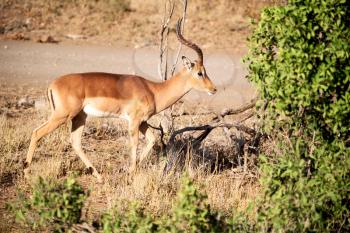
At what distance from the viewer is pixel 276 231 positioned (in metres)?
5.60

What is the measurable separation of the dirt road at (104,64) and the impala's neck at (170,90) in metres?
4.04

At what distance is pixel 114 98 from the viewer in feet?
25.6

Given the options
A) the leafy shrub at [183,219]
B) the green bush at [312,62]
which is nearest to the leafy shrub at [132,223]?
the leafy shrub at [183,219]

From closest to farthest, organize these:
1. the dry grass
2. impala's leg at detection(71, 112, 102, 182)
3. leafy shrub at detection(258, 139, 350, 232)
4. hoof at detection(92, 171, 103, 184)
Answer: leafy shrub at detection(258, 139, 350, 232), the dry grass, hoof at detection(92, 171, 103, 184), impala's leg at detection(71, 112, 102, 182)

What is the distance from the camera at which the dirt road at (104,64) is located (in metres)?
13.6

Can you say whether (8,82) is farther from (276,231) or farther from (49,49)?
(276,231)

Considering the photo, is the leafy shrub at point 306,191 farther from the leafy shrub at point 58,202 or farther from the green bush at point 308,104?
the leafy shrub at point 58,202

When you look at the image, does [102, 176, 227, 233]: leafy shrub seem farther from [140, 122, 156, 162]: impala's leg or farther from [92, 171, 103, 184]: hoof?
[140, 122, 156, 162]: impala's leg

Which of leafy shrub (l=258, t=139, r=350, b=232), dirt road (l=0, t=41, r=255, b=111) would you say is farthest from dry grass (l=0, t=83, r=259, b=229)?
dirt road (l=0, t=41, r=255, b=111)

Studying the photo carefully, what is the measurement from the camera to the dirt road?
536 inches

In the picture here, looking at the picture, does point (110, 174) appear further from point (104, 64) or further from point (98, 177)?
point (104, 64)

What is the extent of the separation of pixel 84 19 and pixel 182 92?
39.6ft

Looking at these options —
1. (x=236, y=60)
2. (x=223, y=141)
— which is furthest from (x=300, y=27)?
(x=236, y=60)

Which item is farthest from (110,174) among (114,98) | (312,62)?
(312,62)
